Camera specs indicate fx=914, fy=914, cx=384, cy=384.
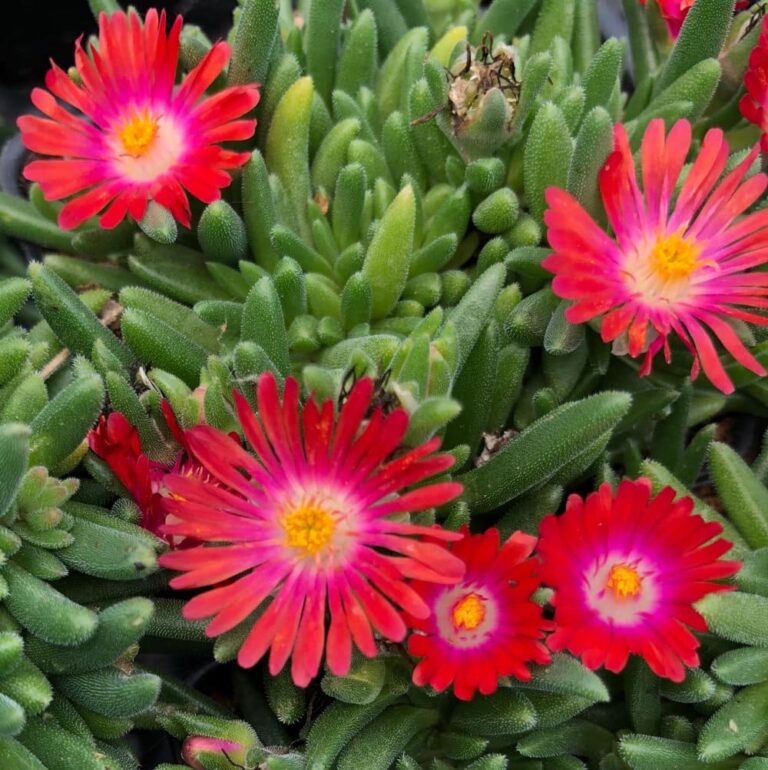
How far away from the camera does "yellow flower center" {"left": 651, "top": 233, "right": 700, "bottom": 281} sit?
3.18 feet

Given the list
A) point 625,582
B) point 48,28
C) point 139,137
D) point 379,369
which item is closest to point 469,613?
point 625,582

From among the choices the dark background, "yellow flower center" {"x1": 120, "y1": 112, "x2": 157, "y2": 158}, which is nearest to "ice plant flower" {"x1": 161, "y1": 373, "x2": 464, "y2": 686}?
"yellow flower center" {"x1": 120, "y1": 112, "x2": 157, "y2": 158}

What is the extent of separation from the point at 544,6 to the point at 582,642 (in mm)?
889

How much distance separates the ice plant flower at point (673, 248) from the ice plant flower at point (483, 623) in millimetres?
243

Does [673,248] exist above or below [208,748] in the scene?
above

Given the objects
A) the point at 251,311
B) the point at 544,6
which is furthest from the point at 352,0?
the point at 251,311

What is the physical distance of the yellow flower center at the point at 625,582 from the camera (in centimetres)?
91

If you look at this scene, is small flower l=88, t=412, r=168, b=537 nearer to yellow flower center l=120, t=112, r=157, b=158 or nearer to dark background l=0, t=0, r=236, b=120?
yellow flower center l=120, t=112, r=157, b=158

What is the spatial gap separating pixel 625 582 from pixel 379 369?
33cm

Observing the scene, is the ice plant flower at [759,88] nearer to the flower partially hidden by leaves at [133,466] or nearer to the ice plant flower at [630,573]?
the ice plant flower at [630,573]

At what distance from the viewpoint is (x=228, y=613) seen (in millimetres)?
780

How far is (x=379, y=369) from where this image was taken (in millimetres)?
960

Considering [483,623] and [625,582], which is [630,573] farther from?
[483,623]

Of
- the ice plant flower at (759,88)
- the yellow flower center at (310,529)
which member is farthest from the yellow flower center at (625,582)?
the ice plant flower at (759,88)
